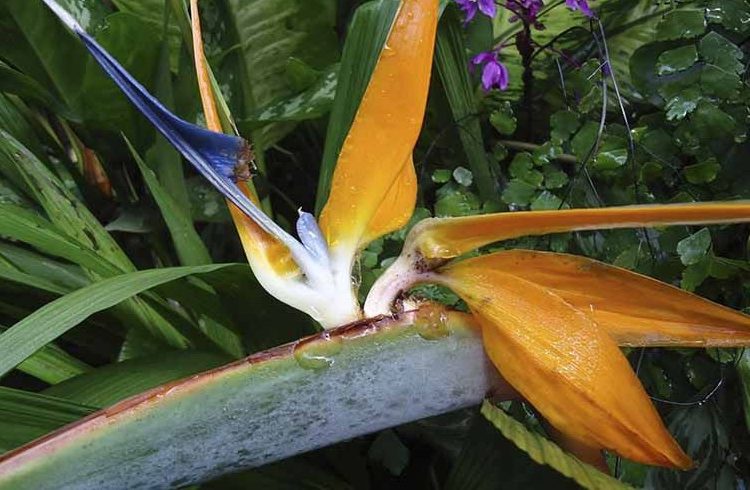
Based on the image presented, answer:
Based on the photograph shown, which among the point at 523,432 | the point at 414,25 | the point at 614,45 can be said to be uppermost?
the point at 414,25

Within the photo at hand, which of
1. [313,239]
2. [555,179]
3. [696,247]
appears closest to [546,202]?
[555,179]

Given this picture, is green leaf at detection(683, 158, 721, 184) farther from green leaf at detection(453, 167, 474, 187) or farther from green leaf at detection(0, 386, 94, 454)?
green leaf at detection(0, 386, 94, 454)

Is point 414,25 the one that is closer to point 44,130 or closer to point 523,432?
point 523,432

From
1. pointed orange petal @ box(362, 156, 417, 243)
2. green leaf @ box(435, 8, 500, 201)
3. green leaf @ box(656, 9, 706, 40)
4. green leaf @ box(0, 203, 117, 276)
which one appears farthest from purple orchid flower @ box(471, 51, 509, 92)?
green leaf @ box(0, 203, 117, 276)

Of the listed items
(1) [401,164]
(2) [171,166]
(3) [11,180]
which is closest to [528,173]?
(1) [401,164]

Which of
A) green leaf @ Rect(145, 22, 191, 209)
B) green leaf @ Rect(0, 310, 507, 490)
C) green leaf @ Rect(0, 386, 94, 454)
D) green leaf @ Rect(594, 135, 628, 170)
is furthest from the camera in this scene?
green leaf @ Rect(145, 22, 191, 209)

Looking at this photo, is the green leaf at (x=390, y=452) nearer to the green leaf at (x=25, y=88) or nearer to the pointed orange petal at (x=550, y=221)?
Result: the pointed orange petal at (x=550, y=221)

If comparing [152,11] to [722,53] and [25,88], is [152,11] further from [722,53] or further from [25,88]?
[722,53]
